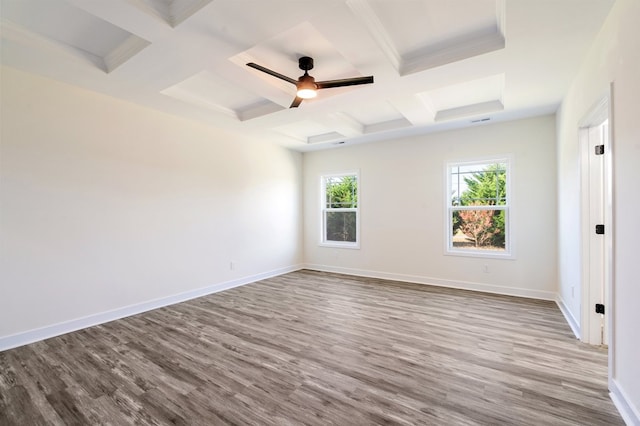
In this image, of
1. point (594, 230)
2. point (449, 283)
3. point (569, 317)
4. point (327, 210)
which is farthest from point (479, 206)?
point (327, 210)

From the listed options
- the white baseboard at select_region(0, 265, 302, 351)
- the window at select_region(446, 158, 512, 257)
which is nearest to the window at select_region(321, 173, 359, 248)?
the window at select_region(446, 158, 512, 257)

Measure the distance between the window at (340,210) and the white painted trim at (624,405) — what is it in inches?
162

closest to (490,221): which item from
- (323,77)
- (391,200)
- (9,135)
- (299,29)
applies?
(391,200)

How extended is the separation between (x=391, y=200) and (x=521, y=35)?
3.39 meters

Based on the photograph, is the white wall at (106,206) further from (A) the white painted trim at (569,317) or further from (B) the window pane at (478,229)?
(A) the white painted trim at (569,317)

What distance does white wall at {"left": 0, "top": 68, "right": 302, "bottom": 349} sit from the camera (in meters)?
2.81

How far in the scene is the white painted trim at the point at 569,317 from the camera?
287 cm

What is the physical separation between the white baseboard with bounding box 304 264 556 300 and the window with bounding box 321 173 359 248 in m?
0.55

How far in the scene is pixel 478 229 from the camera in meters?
4.69

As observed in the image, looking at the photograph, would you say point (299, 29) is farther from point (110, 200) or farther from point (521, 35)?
point (110, 200)

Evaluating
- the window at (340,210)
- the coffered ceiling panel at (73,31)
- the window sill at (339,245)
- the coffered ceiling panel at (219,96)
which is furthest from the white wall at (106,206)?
the window at (340,210)

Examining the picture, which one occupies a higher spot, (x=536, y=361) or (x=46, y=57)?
(x=46, y=57)

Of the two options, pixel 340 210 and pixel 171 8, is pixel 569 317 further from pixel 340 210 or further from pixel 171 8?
pixel 171 8

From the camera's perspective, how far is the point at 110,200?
3.45 metres
